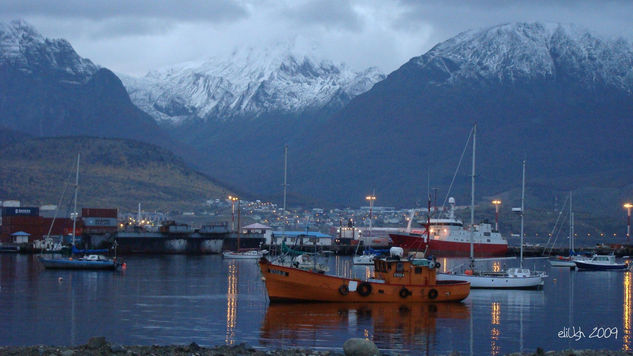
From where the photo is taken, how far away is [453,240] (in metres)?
136

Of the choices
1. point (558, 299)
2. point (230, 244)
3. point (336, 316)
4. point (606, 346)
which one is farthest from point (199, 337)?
point (230, 244)

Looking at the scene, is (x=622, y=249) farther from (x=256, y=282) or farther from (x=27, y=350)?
(x=27, y=350)

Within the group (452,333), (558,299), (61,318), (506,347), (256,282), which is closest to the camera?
(506,347)

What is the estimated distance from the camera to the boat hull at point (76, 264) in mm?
92250

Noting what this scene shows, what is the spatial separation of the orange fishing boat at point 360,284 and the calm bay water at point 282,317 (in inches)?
28.2

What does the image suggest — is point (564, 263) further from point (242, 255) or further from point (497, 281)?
point (497, 281)

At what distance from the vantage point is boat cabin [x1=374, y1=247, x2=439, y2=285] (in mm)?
58469

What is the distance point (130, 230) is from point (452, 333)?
9366 cm

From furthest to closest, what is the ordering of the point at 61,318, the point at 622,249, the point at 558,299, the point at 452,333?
1. the point at 622,249
2. the point at 558,299
3. the point at 61,318
4. the point at 452,333

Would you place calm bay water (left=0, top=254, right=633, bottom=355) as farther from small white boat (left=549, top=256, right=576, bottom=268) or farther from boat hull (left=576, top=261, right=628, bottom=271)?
small white boat (left=549, top=256, right=576, bottom=268)

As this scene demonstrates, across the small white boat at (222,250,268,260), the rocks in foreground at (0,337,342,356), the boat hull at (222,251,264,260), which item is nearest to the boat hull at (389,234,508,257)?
the small white boat at (222,250,268,260)

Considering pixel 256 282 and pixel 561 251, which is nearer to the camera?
pixel 256 282

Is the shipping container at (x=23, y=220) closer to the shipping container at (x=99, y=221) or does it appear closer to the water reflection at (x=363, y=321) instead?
the shipping container at (x=99, y=221)

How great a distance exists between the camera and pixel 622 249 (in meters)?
148
